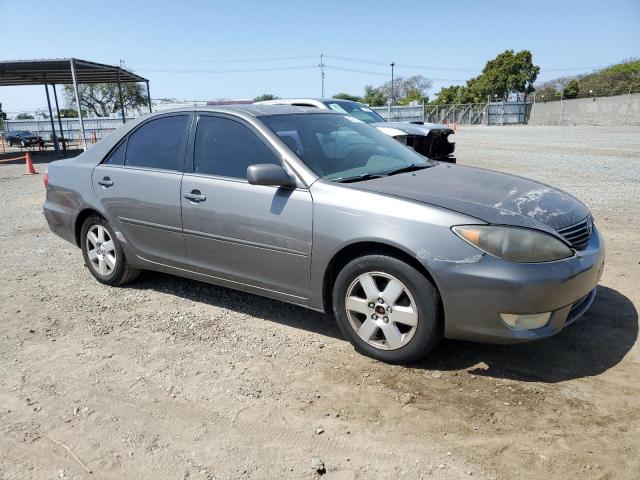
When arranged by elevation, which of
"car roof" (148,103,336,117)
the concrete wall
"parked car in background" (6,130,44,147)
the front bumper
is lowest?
"parked car in background" (6,130,44,147)

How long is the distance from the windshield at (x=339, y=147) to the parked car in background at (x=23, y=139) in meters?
27.5

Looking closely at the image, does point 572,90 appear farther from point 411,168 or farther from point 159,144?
point 159,144

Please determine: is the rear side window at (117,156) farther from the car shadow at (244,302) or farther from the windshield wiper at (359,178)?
the windshield wiper at (359,178)

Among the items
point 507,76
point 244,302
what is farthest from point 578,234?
point 507,76

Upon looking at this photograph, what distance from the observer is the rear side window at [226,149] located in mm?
3770

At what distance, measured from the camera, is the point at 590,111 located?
134 feet

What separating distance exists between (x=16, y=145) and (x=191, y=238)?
32291mm

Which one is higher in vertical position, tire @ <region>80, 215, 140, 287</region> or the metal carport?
the metal carport

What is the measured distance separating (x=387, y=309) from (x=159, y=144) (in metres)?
2.47

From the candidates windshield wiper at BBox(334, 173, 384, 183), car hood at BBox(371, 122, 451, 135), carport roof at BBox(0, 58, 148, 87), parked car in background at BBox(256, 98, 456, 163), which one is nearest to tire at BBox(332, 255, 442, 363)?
windshield wiper at BBox(334, 173, 384, 183)

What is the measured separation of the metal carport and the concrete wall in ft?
110

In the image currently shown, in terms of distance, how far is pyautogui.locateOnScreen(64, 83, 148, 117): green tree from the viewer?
68.2 meters

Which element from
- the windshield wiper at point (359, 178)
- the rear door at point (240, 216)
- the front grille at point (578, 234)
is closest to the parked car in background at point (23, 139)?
the rear door at point (240, 216)

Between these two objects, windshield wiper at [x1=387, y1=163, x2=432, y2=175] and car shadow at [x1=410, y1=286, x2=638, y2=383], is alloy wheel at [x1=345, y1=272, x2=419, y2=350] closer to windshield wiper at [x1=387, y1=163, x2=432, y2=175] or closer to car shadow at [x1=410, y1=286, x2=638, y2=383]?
car shadow at [x1=410, y1=286, x2=638, y2=383]
